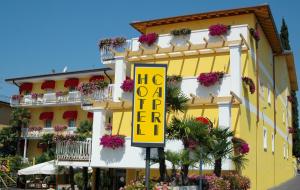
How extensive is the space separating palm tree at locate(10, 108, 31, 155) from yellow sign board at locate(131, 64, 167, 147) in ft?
114

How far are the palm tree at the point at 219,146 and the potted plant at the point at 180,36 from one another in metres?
7.59

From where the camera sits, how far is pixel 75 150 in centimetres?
2398

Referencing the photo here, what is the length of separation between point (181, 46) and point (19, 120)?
26.9m

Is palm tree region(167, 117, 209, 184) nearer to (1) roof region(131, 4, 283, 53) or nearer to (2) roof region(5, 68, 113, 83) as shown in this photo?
(1) roof region(131, 4, 283, 53)

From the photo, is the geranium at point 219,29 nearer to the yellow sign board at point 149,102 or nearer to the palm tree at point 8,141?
the yellow sign board at point 149,102

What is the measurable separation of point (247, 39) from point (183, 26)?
4.29 metres

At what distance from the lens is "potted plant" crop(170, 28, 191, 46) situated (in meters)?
24.1

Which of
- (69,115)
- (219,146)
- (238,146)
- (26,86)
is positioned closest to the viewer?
(219,146)

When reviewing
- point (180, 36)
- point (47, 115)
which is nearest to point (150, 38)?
point (180, 36)

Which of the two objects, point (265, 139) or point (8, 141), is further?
point (8, 141)

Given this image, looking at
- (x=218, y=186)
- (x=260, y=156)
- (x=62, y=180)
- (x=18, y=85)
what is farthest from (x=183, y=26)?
(x=18, y=85)

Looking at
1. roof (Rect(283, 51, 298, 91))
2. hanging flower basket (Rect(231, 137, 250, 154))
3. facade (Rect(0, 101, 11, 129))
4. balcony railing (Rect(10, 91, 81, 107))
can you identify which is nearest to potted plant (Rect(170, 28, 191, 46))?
hanging flower basket (Rect(231, 137, 250, 154))

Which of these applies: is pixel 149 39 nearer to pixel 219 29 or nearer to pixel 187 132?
pixel 219 29

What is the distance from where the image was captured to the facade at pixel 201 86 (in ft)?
70.5
